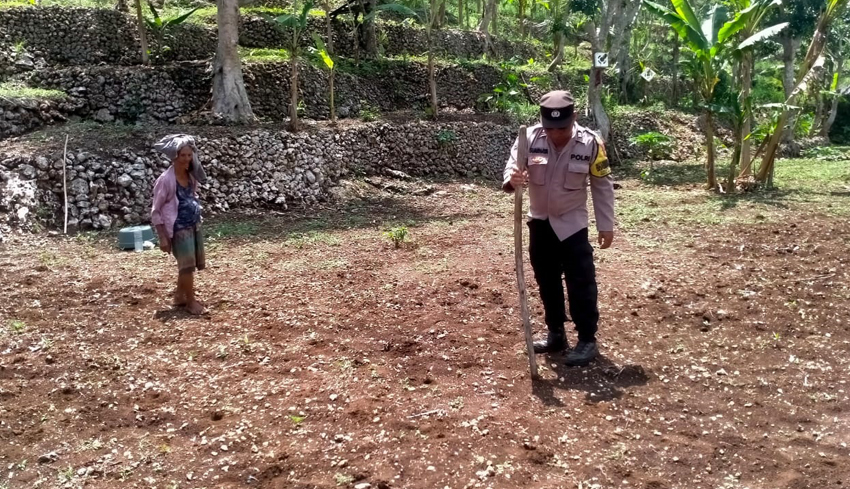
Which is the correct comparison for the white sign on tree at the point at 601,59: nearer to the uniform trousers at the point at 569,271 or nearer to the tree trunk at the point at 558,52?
the tree trunk at the point at 558,52

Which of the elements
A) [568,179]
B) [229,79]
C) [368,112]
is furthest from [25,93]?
[568,179]

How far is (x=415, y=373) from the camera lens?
158 inches

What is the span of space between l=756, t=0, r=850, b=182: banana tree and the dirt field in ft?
13.1

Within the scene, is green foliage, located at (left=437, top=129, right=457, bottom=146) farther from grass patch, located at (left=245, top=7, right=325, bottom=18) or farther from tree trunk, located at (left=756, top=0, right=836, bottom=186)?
tree trunk, located at (left=756, top=0, right=836, bottom=186)

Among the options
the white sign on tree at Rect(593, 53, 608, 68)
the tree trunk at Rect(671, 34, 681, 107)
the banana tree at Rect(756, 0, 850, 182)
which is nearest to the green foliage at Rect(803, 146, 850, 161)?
the tree trunk at Rect(671, 34, 681, 107)

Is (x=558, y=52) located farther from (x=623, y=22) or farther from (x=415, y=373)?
(x=415, y=373)

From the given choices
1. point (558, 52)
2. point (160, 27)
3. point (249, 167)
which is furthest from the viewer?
point (558, 52)

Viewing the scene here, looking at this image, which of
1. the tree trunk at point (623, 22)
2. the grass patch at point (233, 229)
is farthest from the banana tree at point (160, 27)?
the tree trunk at point (623, 22)

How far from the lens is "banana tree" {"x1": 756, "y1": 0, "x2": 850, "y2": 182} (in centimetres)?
1044

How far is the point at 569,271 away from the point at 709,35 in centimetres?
847

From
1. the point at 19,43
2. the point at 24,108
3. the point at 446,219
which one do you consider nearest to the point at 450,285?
the point at 446,219

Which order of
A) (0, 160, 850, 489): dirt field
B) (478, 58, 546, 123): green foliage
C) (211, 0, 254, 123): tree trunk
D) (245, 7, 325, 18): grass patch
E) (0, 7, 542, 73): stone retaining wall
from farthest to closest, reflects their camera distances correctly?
(245, 7, 325, 18): grass patch
(478, 58, 546, 123): green foliage
(0, 7, 542, 73): stone retaining wall
(211, 0, 254, 123): tree trunk
(0, 160, 850, 489): dirt field

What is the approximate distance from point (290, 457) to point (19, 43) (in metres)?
13.1

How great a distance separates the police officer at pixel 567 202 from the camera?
377 centimetres
